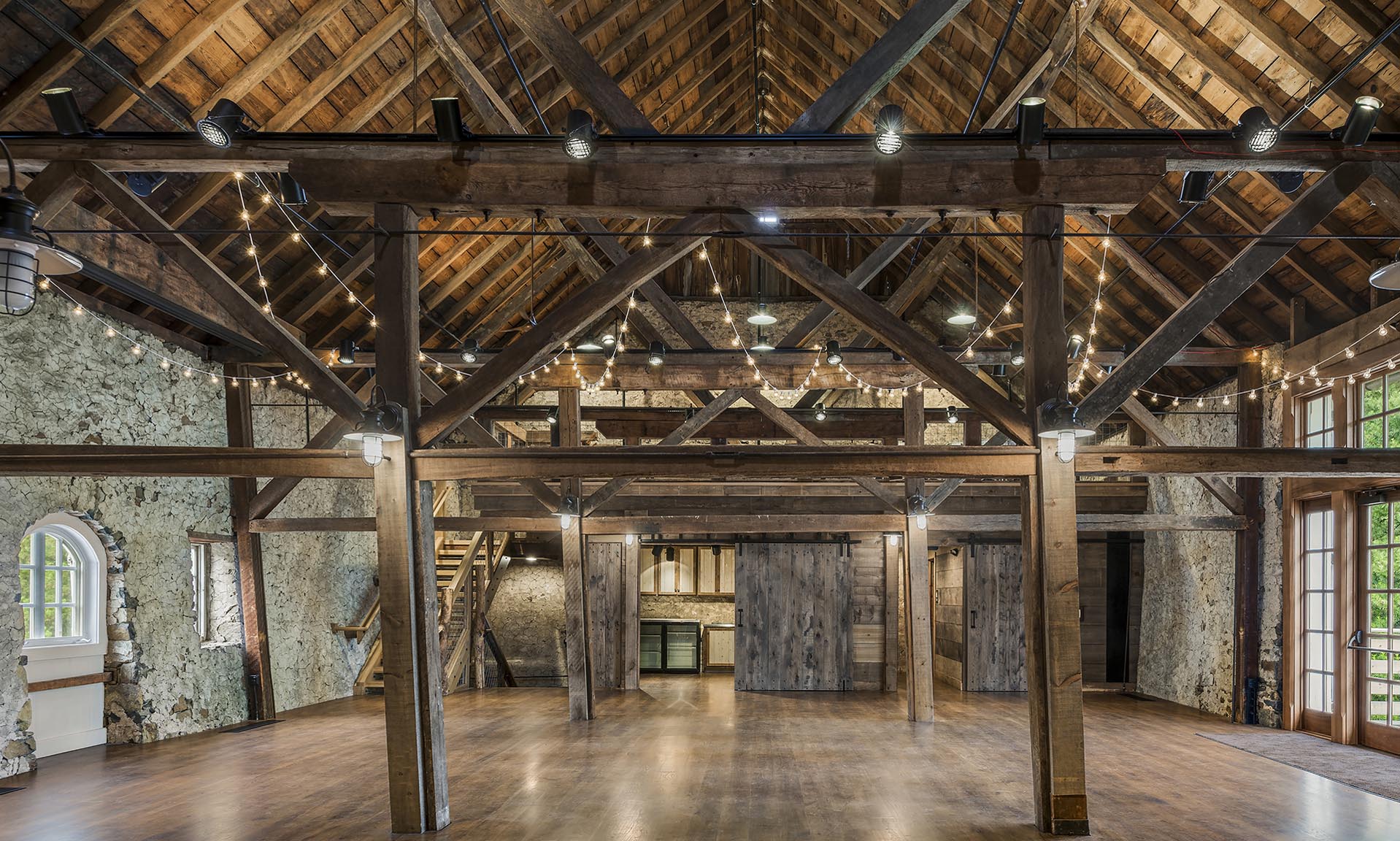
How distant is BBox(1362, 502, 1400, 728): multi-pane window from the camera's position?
899 centimetres

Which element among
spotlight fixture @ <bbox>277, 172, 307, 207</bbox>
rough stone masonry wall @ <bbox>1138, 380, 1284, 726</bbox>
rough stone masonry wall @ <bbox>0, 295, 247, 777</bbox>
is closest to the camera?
spotlight fixture @ <bbox>277, 172, 307, 207</bbox>

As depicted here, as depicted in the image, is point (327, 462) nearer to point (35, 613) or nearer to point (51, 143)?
point (51, 143)

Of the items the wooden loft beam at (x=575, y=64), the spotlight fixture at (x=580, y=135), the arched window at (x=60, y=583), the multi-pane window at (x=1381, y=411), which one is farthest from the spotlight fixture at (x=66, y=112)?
the multi-pane window at (x=1381, y=411)

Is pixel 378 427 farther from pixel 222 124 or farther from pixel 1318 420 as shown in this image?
pixel 1318 420

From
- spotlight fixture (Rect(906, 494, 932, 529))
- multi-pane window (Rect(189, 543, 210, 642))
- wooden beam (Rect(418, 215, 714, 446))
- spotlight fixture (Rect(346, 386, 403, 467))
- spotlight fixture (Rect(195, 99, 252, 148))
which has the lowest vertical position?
multi-pane window (Rect(189, 543, 210, 642))

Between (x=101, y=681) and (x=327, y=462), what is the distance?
5.09 m

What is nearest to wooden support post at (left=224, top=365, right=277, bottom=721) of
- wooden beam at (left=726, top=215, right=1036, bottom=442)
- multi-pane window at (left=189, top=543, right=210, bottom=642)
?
multi-pane window at (left=189, top=543, right=210, bottom=642)

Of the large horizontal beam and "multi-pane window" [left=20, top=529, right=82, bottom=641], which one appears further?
"multi-pane window" [left=20, top=529, right=82, bottom=641]

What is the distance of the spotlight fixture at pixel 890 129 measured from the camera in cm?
564

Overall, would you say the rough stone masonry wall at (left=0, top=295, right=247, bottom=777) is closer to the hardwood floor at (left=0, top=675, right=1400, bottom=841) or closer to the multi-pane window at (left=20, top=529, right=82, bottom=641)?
the multi-pane window at (left=20, top=529, right=82, bottom=641)

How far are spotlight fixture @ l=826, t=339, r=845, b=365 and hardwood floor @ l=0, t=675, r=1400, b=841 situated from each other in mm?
3873

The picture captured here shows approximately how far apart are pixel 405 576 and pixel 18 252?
105 inches

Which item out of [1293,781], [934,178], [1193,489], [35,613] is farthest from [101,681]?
[1193,489]

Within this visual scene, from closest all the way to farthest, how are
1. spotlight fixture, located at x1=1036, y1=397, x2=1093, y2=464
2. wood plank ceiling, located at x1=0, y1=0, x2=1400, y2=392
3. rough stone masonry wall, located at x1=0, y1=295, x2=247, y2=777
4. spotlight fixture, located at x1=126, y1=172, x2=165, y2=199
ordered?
spotlight fixture, located at x1=1036, y1=397, x2=1093, y2=464, spotlight fixture, located at x1=126, y1=172, x2=165, y2=199, wood plank ceiling, located at x1=0, y1=0, x2=1400, y2=392, rough stone masonry wall, located at x1=0, y1=295, x2=247, y2=777
